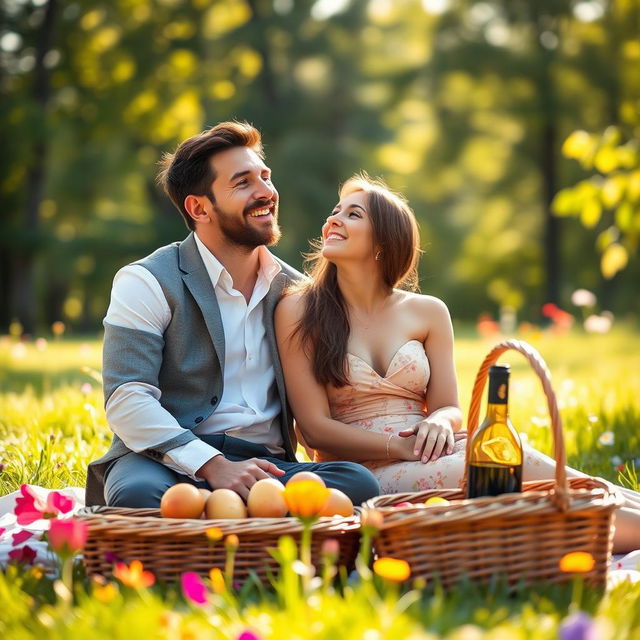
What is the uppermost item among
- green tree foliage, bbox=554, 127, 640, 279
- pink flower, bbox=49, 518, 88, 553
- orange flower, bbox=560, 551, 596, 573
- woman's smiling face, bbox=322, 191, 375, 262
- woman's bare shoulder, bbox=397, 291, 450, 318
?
green tree foliage, bbox=554, 127, 640, 279

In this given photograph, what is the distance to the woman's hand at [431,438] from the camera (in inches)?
135

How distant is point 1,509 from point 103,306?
2362 centimetres

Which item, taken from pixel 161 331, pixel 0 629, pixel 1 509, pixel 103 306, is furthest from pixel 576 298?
pixel 103 306

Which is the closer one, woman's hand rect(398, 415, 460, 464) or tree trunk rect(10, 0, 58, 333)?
woman's hand rect(398, 415, 460, 464)

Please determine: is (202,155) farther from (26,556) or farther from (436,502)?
(436,502)

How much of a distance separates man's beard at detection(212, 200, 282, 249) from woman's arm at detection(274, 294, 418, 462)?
299mm

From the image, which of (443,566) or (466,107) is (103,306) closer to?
(466,107)

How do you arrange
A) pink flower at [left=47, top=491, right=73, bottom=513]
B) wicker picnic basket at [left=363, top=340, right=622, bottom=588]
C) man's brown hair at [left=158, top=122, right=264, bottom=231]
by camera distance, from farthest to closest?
man's brown hair at [left=158, top=122, right=264, bottom=231]
pink flower at [left=47, top=491, right=73, bottom=513]
wicker picnic basket at [left=363, top=340, right=622, bottom=588]

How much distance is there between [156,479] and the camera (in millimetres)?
3133

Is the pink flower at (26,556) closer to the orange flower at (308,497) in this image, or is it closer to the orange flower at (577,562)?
the orange flower at (308,497)

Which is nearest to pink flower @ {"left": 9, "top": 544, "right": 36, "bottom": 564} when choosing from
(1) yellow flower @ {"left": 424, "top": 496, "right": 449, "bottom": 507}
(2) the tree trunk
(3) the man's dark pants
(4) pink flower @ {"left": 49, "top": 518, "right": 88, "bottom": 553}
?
(3) the man's dark pants

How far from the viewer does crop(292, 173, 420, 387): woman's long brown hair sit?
3.64 m

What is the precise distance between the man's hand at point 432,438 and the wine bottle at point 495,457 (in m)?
0.74

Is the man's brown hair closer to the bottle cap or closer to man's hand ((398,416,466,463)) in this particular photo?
man's hand ((398,416,466,463))
